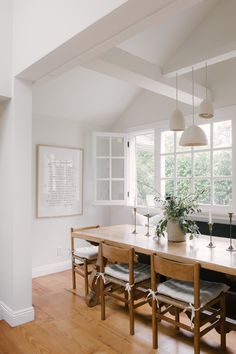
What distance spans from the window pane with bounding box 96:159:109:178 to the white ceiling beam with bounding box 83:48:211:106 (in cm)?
164

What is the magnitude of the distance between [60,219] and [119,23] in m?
3.14

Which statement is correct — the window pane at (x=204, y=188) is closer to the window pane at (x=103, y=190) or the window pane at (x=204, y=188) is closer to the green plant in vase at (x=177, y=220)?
the green plant in vase at (x=177, y=220)

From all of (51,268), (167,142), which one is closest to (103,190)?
(167,142)

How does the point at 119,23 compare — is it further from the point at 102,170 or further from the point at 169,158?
the point at 102,170

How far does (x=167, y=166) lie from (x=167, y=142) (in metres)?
0.35

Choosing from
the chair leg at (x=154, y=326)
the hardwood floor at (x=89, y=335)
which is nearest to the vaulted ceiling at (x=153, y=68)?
the chair leg at (x=154, y=326)

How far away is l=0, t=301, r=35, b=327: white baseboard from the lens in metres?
2.61

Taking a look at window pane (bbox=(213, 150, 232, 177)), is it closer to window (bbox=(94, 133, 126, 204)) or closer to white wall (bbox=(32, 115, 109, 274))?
window (bbox=(94, 133, 126, 204))

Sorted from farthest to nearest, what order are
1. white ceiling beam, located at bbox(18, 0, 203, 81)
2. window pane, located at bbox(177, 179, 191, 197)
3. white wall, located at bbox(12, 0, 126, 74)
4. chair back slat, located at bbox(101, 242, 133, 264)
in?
window pane, located at bbox(177, 179, 191, 197) < chair back slat, located at bbox(101, 242, 133, 264) < white wall, located at bbox(12, 0, 126, 74) < white ceiling beam, located at bbox(18, 0, 203, 81)

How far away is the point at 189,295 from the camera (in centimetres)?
208

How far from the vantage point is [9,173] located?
2.70 m

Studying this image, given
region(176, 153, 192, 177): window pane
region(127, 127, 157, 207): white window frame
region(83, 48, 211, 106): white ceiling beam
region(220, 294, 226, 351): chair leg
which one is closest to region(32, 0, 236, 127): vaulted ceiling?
region(83, 48, 211, 106): white ceiling beam

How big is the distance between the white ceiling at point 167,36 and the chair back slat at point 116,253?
222cm

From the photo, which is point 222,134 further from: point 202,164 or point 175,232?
point 175,232
